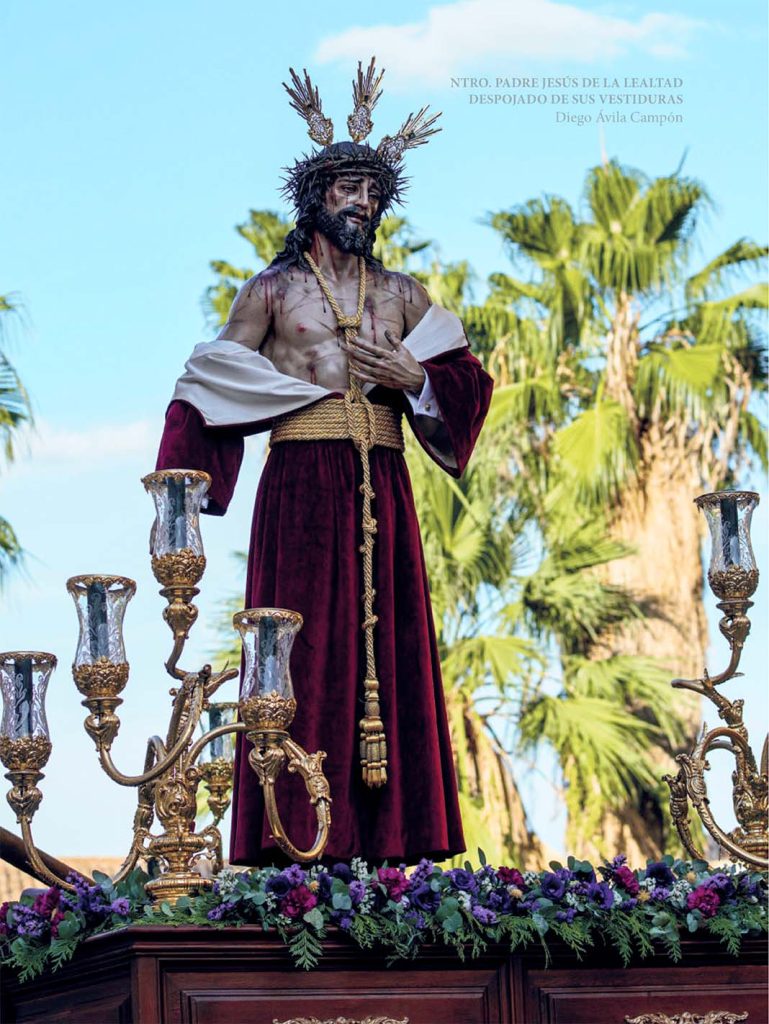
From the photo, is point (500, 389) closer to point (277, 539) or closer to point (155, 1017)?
point (277, 539)

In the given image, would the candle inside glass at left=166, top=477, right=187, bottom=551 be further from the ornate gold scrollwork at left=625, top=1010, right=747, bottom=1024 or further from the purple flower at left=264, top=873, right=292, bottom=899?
the ornate gold scrollwork at left=625, top=1010, right=747, bottom=1024

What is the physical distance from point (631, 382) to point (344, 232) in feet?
38.3

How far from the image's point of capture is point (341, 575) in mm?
7023

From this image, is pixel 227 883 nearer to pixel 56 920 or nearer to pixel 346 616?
pixel 56 920

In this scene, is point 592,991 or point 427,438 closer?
point 592,991

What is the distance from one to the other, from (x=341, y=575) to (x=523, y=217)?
12.8 meters

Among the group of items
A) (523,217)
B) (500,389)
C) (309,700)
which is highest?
(523,217)

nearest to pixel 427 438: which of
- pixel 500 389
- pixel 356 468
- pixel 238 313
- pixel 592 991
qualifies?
pixel 356 468

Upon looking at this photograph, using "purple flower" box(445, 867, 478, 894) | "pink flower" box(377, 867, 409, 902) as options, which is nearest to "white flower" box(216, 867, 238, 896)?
"pink flower" box(377, 867, 409, 902)

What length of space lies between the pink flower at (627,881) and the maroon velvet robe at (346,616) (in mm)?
659

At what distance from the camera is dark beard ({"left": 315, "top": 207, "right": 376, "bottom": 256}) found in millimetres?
7344

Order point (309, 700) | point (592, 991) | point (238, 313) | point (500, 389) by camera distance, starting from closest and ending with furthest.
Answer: point (592, 991), point (309, 700), point (238, 313), point (500, 389)

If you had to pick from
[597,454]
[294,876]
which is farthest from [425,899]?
[597,454]

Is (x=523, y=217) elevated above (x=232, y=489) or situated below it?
above
